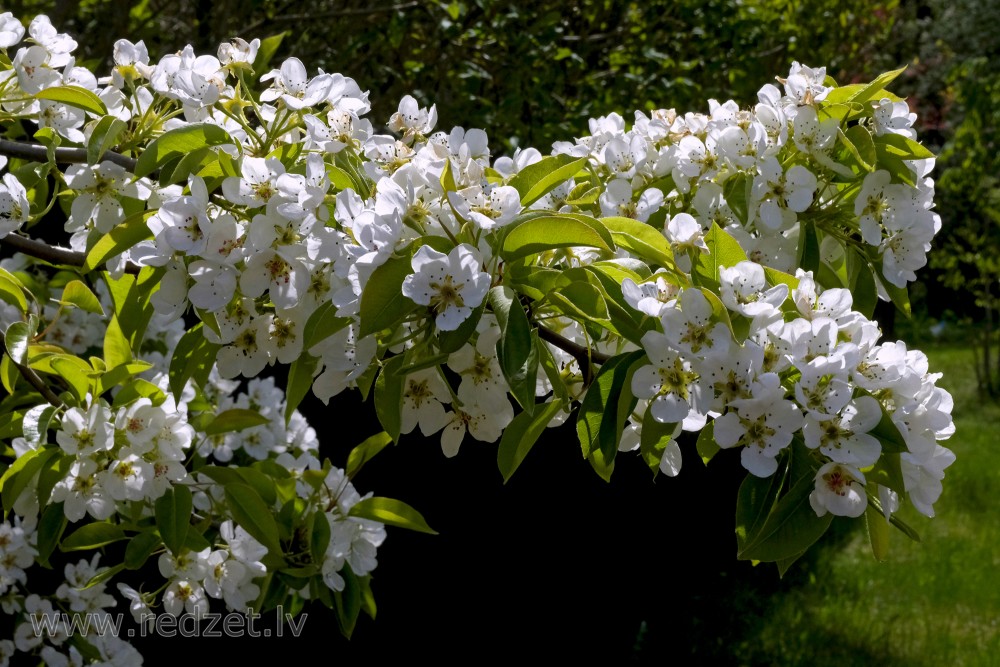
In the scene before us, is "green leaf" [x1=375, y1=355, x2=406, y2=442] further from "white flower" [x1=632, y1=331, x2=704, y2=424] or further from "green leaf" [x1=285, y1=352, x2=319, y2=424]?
"white flower" [x1=632, y1=331, x2=704, y2=424]

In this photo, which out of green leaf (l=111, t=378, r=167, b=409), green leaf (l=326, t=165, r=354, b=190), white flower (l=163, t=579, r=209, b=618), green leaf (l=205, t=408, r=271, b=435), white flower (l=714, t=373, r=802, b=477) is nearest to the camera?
white flower (l=714, t=373, r=802, b=477)

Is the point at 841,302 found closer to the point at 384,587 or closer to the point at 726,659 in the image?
the point at 384,587

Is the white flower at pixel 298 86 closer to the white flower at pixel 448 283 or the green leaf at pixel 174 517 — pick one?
the white flower at pixel 448 283

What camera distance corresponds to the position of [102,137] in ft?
4.38

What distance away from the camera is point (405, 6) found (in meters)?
3.89

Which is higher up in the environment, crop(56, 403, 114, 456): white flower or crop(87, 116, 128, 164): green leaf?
crop(87, 116, 128, 164): green leaf

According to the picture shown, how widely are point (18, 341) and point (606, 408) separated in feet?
2.98

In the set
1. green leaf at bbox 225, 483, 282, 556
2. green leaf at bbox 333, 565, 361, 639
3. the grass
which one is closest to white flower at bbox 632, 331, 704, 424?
green leaf at bbox 225, 483, 282, 556

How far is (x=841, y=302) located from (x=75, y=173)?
1075mm

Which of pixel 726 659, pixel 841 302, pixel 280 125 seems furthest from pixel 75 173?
pixel 726 659

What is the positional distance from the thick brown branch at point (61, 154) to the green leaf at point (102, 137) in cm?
6

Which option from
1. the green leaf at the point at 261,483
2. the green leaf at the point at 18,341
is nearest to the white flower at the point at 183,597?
the green leaf at the point at 261,483

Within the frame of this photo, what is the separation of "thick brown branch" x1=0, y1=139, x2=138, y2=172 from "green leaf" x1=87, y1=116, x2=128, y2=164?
2.5 inches

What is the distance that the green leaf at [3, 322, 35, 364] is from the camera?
4.77 feet
